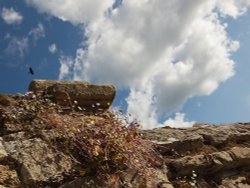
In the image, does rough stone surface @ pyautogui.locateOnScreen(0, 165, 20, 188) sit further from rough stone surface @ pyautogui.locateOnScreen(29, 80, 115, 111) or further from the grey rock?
the grey rock

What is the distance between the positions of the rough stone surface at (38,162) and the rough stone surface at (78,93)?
127 centimetres

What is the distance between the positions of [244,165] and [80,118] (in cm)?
371

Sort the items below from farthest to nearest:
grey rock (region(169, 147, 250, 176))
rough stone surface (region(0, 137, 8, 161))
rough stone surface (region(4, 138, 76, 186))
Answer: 1. grey rock (region(169, 147, 250, 176))
2. rough stone surface (region(0, 137, 8, 161))
3. rough stone surface (region(4, 138, 76, 186))

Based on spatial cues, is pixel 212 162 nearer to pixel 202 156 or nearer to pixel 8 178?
pixel 202 156

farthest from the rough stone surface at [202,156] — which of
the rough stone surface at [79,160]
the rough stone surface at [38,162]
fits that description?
the rough stone surface at [38,162]

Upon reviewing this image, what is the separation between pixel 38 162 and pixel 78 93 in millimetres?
1883

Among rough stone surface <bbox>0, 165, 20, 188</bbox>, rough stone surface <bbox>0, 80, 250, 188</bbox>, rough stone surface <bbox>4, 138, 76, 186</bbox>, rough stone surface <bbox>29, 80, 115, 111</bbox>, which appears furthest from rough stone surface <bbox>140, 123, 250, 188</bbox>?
rough stone surface <bbox>0, 165, 20, 188</bbox>

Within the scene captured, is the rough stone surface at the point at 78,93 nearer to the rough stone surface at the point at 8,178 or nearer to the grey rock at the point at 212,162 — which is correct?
the grey rock at the point at 212,162

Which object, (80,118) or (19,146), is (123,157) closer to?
(80,118)

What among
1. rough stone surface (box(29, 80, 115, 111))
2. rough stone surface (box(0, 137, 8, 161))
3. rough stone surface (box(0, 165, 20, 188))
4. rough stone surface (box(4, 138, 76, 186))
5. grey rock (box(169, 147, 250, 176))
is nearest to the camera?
rough stone surface (box(0, 165, 20, 188))

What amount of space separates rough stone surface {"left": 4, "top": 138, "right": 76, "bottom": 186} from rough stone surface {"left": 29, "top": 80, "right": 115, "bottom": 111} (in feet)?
4.18

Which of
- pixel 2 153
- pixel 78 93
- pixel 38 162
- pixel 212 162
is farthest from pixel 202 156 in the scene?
pixel 2 153

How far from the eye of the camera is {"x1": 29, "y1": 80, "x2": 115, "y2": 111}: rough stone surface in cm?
658

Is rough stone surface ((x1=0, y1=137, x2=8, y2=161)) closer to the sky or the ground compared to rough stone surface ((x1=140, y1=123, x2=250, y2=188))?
closer to the ground
